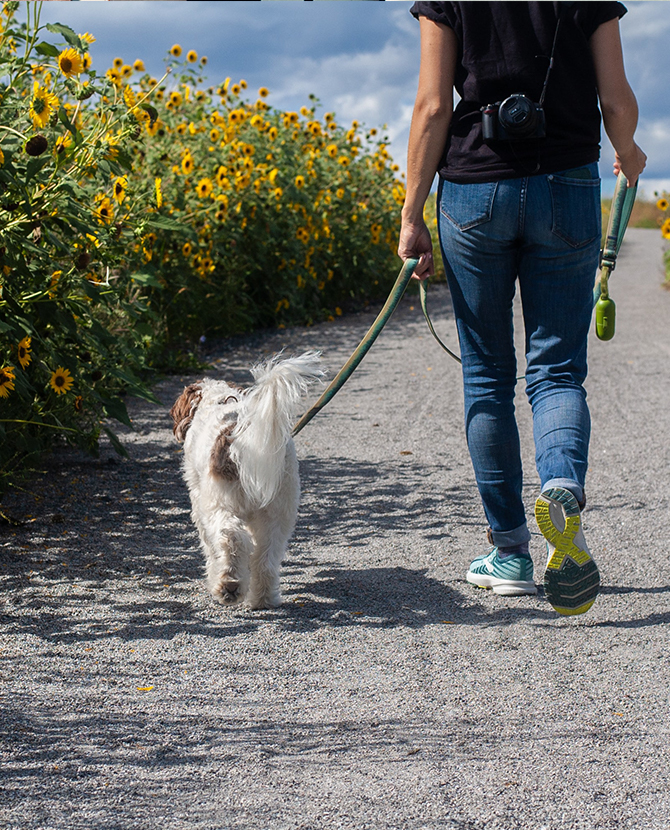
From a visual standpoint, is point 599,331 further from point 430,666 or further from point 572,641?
point 430,666

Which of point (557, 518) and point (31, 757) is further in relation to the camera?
point (557, 518)

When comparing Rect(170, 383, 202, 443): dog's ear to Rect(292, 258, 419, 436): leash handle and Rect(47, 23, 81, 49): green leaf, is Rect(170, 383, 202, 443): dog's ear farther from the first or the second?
Rect(47, 23, 81, 49): green leaf

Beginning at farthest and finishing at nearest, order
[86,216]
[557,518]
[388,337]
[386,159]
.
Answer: [386,159], [388,337], [86,216], [557,518]

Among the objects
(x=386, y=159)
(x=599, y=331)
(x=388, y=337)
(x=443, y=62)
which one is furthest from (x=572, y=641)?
(x=386, y=159)

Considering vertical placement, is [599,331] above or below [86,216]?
below

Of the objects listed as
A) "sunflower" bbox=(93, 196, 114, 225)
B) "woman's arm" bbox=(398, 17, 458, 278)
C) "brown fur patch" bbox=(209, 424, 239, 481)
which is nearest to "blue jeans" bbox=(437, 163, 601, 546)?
"woman's arm" bbox=(398, 17, 458, 278)

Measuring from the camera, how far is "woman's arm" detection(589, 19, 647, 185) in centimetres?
296

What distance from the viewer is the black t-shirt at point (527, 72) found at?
2.95 meters

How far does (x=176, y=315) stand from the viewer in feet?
27.6

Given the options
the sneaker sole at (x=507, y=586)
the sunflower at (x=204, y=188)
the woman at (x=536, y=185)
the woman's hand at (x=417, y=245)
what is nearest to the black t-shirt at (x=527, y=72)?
the woman at (x=536, y=185)

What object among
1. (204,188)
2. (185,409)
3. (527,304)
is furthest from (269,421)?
(204,188)

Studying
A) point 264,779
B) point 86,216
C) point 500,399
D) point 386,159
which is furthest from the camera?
point 386,159

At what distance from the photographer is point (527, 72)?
2990 millimetres

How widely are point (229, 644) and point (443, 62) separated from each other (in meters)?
2.11
